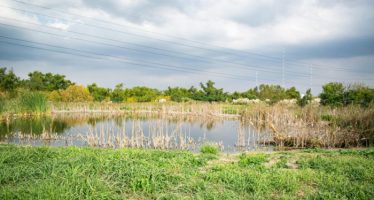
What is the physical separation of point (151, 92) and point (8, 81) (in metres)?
19.1

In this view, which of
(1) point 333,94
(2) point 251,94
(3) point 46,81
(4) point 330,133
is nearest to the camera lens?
(4) point 330,133

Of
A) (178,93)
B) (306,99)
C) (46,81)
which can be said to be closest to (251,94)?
(178,93)

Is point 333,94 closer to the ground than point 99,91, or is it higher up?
closer to the ground

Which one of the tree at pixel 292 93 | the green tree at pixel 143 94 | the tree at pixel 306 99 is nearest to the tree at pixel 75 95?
the green tree at pixel 143 94

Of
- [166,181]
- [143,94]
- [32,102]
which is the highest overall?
[143,94]

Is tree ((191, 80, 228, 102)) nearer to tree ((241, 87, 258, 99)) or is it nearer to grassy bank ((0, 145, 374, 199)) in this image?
tree ((241, 87, 258, 99))

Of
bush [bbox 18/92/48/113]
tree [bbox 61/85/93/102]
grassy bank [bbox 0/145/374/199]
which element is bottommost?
grassy bank [bbox 0/145/374/199]

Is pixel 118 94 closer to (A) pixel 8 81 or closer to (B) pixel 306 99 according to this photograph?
(A) pixel 8 81

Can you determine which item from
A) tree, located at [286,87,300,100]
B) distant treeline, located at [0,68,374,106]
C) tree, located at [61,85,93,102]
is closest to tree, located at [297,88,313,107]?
distant treeline, located at [0,68,374,106]

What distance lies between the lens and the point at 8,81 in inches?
1412

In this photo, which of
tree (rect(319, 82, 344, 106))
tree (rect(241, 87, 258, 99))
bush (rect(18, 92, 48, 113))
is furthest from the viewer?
tree (rect(241, 87, 258, 99))

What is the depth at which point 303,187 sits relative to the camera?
6.06m

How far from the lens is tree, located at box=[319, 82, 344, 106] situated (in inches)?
1200

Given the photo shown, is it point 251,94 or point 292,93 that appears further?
point 251,94
